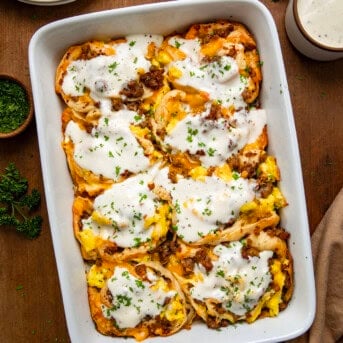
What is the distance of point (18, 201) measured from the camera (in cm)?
333

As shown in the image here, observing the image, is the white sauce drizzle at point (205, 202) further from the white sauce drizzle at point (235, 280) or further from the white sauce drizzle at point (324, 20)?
the white sauce drizzle at point (324, 20)

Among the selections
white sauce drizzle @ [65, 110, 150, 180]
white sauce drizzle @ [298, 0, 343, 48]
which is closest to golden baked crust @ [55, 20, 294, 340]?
white sauce drizzle @ [65, 110, 150, 180]

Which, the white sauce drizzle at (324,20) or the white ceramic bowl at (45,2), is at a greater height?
the white ceramic bowl at (45,2)

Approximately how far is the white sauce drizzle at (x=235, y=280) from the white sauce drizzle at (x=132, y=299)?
0.65ft

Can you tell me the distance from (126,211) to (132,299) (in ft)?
1.50

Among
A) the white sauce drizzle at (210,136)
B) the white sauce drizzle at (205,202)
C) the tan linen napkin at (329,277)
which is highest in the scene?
the white sauce drizzle at (210,136)

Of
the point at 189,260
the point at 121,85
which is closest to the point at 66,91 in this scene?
the point at 121,85

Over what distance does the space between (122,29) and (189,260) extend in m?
1.26

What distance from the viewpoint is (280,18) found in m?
3.31

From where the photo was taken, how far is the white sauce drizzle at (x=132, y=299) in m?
2.98

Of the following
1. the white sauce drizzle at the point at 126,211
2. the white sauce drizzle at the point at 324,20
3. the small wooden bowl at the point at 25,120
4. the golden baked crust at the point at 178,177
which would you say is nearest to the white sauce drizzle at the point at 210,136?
the golden baked crust at the point at 178,177

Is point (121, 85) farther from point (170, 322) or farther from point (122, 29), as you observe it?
point (170, 322)

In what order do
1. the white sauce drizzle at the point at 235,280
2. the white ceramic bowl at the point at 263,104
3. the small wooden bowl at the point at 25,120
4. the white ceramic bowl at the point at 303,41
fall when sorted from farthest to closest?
the small wooden bowl at the point at 25,120 → the white ceramic bowl at the point at 303,41 → the white sauce drizzle at the point at 235,280 → the white ceramic bowl at the point at 263,104

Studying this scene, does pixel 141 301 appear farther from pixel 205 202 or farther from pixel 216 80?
pixel 216 80
